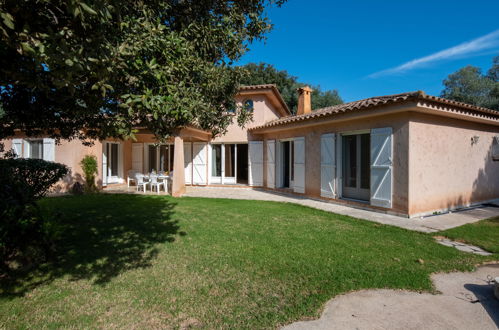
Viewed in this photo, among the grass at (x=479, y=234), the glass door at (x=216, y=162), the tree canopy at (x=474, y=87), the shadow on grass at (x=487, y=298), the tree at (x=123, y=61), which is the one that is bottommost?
the shadow on grass at (x=487, y=298)

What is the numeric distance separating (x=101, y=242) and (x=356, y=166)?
312 inches

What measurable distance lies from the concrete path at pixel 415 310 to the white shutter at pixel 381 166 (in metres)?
4.19

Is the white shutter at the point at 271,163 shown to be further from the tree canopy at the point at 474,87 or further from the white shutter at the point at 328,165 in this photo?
the tree canopy at the point at 474,87

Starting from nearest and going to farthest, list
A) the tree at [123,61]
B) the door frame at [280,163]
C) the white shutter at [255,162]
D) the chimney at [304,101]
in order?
the tree at [123,61] < the door frame at [280,163] < the white shutter at [255,162] < the chimney at [304,101]

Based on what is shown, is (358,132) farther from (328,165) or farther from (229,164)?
(229,164)

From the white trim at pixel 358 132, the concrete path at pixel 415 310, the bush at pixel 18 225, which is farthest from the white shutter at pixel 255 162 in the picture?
the concrete path at pixel 415 310

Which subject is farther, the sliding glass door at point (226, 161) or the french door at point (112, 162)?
the sliding glass door at point (226, 161)

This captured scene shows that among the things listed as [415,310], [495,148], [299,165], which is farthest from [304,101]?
[415,310]

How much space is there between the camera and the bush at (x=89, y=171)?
1190 cm

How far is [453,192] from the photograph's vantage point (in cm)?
820

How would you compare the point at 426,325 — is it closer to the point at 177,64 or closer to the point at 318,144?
the point at 177,64

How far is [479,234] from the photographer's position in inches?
222

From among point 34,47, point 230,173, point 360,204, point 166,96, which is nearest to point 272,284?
point 166,96

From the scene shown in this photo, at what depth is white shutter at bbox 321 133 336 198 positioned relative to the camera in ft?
30.3
